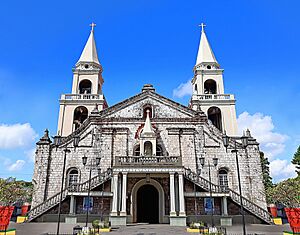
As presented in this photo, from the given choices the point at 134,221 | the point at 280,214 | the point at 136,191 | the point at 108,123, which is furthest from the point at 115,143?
the point at 280,214

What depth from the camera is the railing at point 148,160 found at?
21781mm

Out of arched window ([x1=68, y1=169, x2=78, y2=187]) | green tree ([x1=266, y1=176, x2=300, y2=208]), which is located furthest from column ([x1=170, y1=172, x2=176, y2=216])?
arched window ([x1=68, y1=169, x2=78, y2=187])

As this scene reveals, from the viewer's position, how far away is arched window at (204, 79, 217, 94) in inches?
1371

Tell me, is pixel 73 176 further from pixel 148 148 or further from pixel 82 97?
pixel 82 97

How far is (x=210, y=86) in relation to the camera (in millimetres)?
35594

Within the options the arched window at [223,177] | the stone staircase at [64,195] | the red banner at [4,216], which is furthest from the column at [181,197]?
the red banner at [4,216]

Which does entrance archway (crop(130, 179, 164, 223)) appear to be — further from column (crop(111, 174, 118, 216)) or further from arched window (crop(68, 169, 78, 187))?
arched window (crop(68, 169, 78, 187))

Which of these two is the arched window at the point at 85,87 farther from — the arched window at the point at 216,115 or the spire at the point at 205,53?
the arched window at the point at 216,115

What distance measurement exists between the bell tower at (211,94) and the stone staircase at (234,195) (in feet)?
28.1

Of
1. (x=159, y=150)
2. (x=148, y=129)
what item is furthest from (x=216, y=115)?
(x=148, y=129)

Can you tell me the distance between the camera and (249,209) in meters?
23.2

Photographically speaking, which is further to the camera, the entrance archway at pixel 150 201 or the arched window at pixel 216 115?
the arched window at pixel 216 115

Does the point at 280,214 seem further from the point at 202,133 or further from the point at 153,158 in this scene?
the point at 153,158

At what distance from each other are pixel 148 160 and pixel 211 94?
48.1 ft
